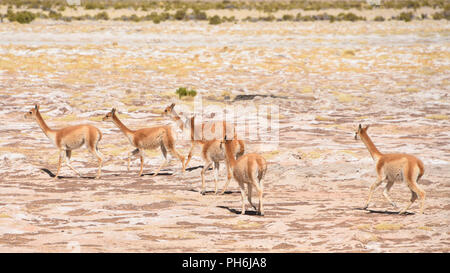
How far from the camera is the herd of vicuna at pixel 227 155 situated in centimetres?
1012

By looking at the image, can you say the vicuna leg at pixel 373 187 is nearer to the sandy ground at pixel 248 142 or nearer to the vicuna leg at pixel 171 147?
the sandy ground at pixel 248 142

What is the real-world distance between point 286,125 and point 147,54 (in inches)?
611

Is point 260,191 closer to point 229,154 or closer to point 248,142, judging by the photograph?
point 229,154

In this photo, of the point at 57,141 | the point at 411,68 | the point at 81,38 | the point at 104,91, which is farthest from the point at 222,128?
the point at 81,38

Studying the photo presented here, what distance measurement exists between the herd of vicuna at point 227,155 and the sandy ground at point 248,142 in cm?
42

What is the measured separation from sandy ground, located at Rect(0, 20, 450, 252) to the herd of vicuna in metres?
0.42

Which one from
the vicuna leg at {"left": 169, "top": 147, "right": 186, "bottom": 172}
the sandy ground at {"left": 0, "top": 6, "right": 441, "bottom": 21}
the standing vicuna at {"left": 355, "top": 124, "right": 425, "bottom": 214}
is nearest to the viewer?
the standing vicuna at {"left": 355, "top": 124, "right": 425, "bottom": 214}

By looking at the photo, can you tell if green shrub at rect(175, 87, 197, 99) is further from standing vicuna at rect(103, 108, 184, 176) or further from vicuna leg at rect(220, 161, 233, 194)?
vicuna leg at rect(220, 161, 233, 194)

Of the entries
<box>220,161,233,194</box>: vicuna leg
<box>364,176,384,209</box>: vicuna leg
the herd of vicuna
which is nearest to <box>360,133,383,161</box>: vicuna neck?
the herd of vicuna

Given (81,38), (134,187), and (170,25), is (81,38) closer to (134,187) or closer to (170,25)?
(170,25)

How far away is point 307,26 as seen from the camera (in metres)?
50.0

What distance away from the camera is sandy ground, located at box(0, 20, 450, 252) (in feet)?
30.1

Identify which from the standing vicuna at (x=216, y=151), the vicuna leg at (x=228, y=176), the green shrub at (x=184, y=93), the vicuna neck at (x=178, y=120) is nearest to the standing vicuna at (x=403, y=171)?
the vicuna leg at (x=228, y=176)

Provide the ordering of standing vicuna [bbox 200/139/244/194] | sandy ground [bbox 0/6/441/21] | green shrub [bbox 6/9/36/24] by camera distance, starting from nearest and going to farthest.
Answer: standing vicuna [bbox 200/139/244/194] < green shrub [bbox 6/9/36/24] < sandy ground [bbox 0/6/441/21]
